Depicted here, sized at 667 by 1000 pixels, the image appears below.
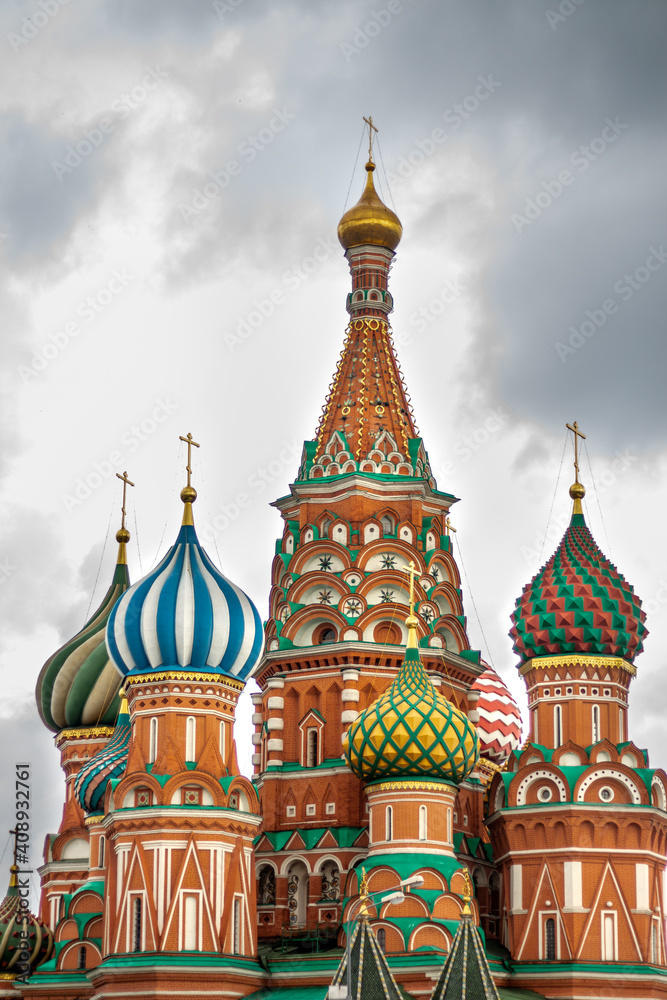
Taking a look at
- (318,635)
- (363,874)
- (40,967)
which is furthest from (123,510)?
(363,874)

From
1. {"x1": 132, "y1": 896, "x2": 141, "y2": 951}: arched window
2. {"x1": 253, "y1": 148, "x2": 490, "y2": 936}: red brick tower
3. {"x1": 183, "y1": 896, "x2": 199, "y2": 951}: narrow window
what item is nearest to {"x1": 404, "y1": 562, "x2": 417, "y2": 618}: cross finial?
{"x1": 253, "y1": 148, "x2": 490, "y2": 936}: red brick tower

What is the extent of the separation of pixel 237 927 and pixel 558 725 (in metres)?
8.18

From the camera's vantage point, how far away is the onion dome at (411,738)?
42.2 metres

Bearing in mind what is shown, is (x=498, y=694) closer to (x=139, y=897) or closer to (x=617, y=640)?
(x=617, y=640)

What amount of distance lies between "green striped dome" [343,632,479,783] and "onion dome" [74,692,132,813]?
616cm

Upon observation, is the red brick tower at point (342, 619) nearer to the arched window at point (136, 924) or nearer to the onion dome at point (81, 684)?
the arched window at point (136, 924)

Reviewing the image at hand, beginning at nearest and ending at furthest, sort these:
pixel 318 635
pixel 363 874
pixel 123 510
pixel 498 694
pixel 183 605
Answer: pixel 363 874, pixel 183 605, pixel 318 635, pixel 498 694, pixel 123 510

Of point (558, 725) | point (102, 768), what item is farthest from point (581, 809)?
point (102, 768)

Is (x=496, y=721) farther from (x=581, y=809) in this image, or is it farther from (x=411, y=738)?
(x=411, y=738)

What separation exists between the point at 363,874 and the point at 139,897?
4500 mm

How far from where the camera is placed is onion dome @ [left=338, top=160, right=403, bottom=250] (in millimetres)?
50250

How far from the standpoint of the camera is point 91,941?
149ft

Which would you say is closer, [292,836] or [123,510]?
[292,836]

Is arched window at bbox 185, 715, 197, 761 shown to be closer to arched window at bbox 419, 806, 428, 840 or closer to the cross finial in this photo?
arched window at bbox 419, 806, 428, 840
